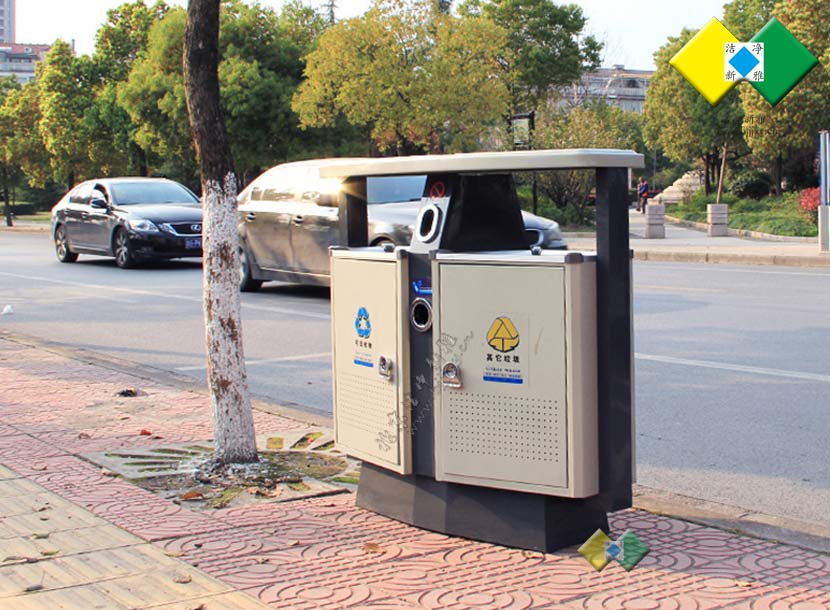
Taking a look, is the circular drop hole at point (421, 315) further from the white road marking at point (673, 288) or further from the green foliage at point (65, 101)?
the green foliage at point (65, 101)

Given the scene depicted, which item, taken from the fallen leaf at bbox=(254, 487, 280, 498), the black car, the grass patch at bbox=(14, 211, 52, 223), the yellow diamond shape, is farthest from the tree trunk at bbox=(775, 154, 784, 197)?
the fallen leaf at bbox=(254, 487, 280, 498)

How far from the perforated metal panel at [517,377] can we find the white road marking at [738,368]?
4.65 meters

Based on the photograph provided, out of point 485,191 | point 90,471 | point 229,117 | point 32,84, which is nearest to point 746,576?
point 485,191

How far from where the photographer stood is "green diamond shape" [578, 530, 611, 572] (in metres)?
4.28

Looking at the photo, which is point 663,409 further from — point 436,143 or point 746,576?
point 436,143

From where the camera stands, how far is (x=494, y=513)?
4586mm

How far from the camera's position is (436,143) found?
42.4 metres

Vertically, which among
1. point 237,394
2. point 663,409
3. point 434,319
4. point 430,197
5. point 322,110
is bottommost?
point 663,409

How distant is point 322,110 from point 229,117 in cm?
747

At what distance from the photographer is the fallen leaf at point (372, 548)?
178 inches

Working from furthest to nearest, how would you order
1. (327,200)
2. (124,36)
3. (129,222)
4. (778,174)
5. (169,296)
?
(124,36), (778,174), (129,222), (169,296), (327,200)

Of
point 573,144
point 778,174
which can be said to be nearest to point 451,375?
point 573,144

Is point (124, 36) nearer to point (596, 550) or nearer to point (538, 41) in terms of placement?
point (538, 41)

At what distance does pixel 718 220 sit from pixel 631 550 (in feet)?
95.3
